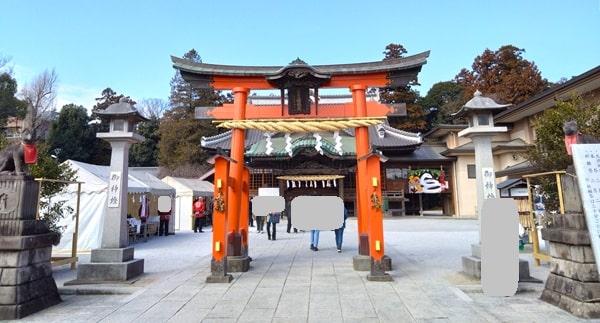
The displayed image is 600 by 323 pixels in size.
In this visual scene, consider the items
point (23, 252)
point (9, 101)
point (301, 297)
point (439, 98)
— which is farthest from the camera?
point (439, 98)

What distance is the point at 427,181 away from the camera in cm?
2498

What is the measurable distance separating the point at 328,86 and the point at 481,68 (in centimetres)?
3454

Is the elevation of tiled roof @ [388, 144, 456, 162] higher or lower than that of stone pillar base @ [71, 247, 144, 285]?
higher

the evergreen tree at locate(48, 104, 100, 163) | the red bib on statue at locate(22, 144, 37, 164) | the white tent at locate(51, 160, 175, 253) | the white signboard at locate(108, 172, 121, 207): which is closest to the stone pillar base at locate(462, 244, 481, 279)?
the white signboard at locate(108, 172, 121, 207)

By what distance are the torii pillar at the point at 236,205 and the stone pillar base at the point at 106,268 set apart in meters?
2.04

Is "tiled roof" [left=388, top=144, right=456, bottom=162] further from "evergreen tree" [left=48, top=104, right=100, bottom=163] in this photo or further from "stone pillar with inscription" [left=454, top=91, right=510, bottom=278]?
"evergreen tree" [left=48, top=104, right=100, bottom=163]

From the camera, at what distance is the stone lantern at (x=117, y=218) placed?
643cm

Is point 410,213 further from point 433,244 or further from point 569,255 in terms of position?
point 569,255

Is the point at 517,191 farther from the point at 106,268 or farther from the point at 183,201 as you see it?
the point at 183,201

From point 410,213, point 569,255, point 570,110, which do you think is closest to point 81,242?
point 569,255

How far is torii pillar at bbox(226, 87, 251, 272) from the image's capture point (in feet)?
24.2

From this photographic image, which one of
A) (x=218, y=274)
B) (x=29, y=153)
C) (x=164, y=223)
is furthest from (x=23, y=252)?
(x=164, y=223)

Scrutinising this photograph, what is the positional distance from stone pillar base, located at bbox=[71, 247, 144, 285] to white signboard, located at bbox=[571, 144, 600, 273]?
7.58m

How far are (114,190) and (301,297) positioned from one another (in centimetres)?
456
